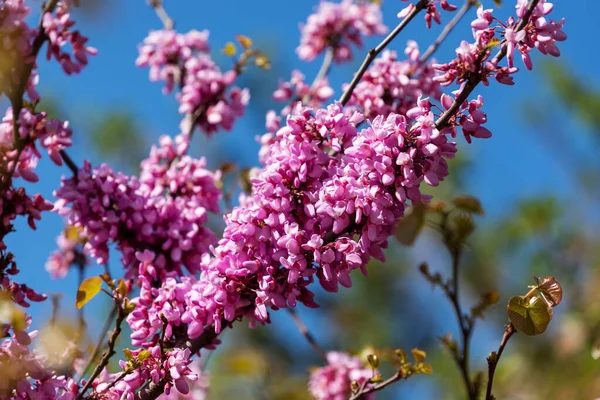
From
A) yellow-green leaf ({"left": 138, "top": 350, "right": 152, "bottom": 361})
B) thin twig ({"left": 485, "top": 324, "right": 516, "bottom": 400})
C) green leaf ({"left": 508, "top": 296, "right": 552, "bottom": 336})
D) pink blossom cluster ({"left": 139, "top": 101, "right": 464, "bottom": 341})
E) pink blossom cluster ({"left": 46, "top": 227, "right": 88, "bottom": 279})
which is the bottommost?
thin twig ({"left": 485, "top": 324, "right": 516, "bottom": 400})

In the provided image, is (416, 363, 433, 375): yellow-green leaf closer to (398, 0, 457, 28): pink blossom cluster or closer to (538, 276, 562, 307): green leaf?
(538, 276, 562, 307): green leaf

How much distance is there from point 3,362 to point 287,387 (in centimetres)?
169

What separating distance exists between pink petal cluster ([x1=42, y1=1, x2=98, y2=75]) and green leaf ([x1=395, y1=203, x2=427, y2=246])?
1354 mm

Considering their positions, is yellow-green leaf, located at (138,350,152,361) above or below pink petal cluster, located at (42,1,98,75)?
below

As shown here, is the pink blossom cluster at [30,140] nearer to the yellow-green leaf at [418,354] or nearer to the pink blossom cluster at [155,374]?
the pink blossom cluster at [155,374]

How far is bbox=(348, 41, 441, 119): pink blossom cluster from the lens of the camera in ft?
9.31

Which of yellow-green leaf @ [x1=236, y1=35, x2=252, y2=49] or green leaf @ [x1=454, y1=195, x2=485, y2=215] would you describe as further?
yellow-green leaf @ [x1=236, y1=35, x2=252, y2=49]

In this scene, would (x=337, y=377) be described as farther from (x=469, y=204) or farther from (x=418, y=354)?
(x=469, y=204)

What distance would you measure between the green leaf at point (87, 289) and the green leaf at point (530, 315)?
1.27 metres

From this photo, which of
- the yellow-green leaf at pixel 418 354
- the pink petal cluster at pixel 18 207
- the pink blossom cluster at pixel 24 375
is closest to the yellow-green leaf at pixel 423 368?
the yellow-green leaf at pixel 418 354

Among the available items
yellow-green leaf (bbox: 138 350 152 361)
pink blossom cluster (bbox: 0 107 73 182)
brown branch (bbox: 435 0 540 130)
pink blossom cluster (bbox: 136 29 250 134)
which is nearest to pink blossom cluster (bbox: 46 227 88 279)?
pink blossom cluster (bbox: 136 29 250 134)

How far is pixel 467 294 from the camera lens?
12.1 metres

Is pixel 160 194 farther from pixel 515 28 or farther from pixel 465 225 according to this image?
pixel 515 28

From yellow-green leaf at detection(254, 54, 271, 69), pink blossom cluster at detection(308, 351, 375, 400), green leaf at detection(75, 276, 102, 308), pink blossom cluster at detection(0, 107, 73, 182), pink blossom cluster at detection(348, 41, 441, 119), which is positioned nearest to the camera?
pink blossom cluster at detection(0, 107, 73, 182)
